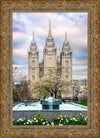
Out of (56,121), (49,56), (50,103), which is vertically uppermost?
(49,56)

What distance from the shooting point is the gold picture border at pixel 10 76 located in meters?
4.22

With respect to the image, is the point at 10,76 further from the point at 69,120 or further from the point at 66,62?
the point at 69,120

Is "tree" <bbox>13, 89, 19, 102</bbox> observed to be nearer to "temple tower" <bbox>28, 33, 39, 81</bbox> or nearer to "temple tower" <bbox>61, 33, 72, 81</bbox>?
"temple tower" <bbox>28, 33, 39, 81</bbox>

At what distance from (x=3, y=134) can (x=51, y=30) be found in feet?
7.77

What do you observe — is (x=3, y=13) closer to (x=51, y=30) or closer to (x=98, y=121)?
(x=51, y=30)

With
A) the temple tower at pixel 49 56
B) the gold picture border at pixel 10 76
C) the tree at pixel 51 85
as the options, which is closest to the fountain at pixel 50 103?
the tree at pixel 51 85

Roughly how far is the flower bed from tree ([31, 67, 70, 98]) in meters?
0.49

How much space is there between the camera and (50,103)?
466cm

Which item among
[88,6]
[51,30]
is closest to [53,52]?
[51,30]

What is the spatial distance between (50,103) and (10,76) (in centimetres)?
110

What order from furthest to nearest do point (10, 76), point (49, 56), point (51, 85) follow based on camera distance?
point (51, 85) → point (49, 56) → point (10, 76)

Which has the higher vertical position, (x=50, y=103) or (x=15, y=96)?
(x=15, y=96)

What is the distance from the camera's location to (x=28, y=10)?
433 centimetres

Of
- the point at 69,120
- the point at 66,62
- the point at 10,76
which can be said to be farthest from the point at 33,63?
the point at 69,120
